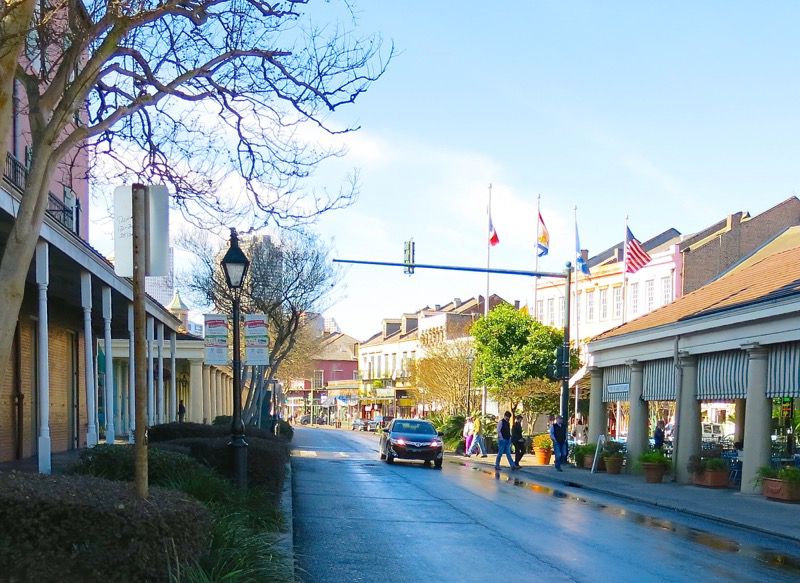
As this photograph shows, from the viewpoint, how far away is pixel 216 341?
54.3ft

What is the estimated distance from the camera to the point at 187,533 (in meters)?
6.45

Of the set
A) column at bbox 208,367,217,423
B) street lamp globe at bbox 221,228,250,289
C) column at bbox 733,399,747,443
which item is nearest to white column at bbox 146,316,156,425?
street lamp globe at bbox 221,228,250,289

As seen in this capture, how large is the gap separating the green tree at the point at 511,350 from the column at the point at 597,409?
1190 centimetres

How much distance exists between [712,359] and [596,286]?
30881 mm

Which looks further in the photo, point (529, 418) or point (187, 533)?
point (529, 418)

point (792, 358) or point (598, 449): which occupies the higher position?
point (792, 358)

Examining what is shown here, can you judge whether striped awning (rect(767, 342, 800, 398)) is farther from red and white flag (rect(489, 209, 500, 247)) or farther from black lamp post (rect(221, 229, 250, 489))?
red and white flag (rect(489, 209, 500, 247))

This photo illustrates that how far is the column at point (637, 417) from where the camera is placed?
27.4 m

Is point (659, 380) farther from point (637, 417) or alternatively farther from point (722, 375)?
point (722, 375)

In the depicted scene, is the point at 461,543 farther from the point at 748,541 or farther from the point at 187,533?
the point at 187,533

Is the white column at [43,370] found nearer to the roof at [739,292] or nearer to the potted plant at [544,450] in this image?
the roof at [739,292]

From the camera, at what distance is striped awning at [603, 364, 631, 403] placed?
28.8 metres

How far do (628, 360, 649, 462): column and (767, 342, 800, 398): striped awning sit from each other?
749 cm

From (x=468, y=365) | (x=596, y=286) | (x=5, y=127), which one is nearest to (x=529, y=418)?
(x=468, y=365)
